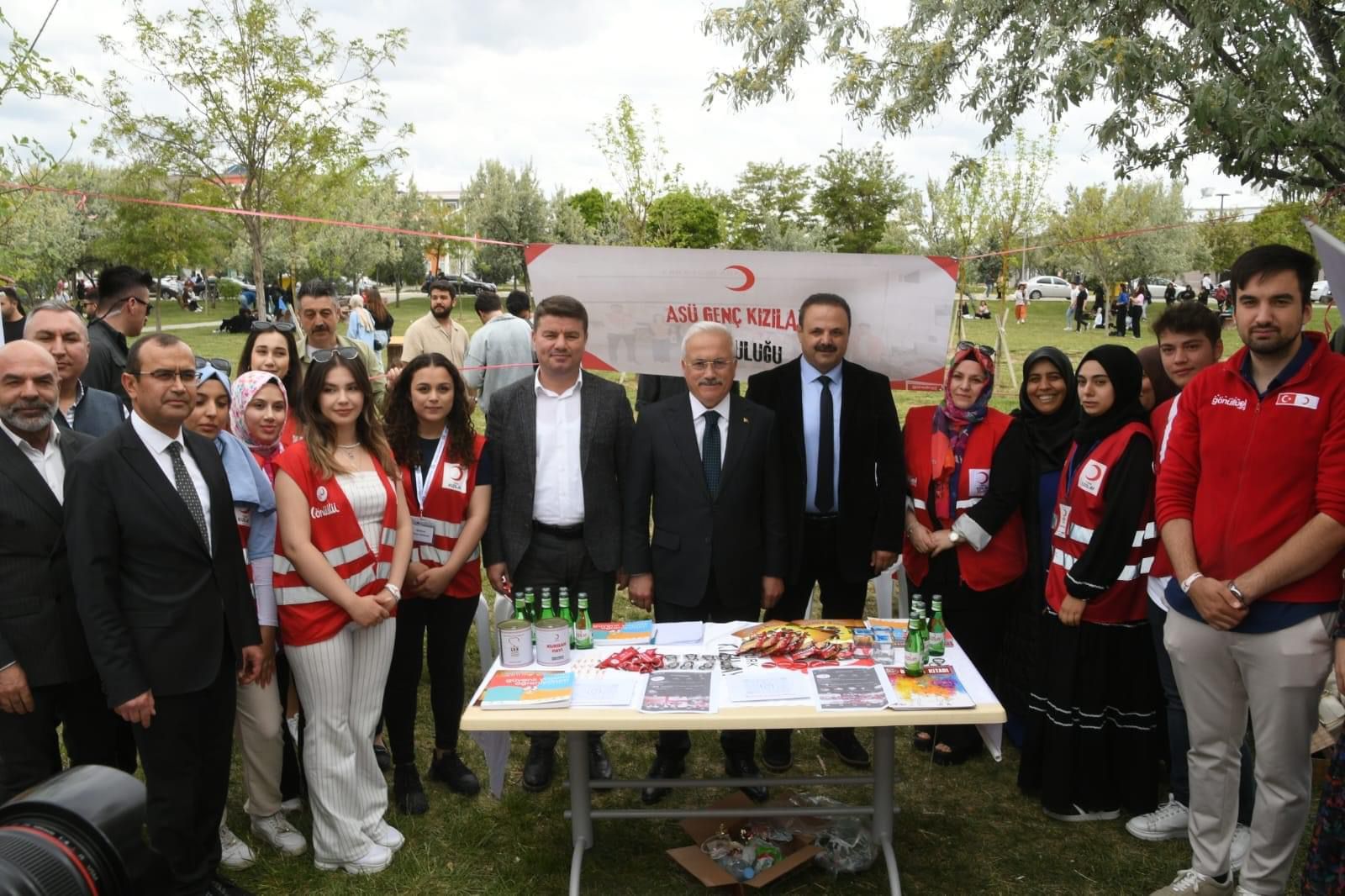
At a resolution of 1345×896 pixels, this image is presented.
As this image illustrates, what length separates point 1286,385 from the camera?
281cm

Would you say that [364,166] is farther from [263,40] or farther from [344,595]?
[344,595]

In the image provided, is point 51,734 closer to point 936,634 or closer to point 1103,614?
point 936,634

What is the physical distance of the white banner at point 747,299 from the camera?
4.50 metres

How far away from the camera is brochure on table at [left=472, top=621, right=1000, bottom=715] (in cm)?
285

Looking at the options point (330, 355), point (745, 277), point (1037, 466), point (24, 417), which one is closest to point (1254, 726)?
point (1037, 466)

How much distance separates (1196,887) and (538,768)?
2485mm

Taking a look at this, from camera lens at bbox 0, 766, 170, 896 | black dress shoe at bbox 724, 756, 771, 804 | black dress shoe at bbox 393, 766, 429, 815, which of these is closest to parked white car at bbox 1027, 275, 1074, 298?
black dress shoe at bbox 724, 756, 771, 804

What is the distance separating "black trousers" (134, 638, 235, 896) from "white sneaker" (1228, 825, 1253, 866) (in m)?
3.35

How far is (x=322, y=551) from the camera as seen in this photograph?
10.7 ft

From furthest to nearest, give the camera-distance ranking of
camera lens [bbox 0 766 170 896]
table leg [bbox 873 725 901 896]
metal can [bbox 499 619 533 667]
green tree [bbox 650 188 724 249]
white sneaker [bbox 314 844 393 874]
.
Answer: green tree [bbox 650 188 724 249] → white sneaker [bbox 314 844 393 874] → table leg [bbox 873 725 901 896] → metal can [bbox 499 619 533 667] → camera lens [bbox 0 766 170 896]

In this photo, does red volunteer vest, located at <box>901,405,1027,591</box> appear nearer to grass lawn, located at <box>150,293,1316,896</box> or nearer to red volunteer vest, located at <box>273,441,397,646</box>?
grass lawn, located at <box>150,293,1316,896</box>

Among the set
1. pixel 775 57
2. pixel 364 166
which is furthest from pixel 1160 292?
pixel 775 57

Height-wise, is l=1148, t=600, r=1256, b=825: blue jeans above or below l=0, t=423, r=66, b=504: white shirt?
below

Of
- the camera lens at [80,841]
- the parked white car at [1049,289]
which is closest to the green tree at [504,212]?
the parked white car at [1049,289]
